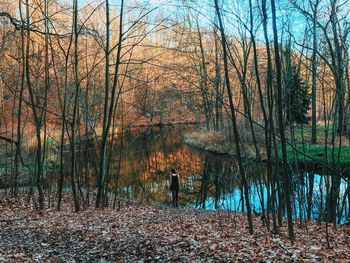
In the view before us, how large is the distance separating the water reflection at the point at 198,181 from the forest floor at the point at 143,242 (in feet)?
7.61

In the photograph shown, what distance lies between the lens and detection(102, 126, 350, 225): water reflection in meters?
13.2

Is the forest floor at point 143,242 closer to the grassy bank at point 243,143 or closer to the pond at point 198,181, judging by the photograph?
the pond at point 198,181

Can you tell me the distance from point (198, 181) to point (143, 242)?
14257 millimetres

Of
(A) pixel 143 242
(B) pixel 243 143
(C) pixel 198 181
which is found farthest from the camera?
(B) pixel 243 143

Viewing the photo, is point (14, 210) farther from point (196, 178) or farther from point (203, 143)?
point (203, 143)

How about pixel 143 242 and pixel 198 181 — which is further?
pixel 198 181

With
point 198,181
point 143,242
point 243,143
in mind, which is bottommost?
point 198,181

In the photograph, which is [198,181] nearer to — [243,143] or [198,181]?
[198,181]

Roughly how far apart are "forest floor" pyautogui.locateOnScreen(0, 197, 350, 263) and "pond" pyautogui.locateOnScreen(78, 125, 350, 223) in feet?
8.40

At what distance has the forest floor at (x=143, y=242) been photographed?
6.44 metres

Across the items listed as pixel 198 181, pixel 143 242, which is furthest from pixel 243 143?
pixel 143 242

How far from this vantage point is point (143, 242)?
7520 mm

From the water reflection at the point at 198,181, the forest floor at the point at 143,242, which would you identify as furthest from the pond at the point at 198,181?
the forest floor at the point at 143,242

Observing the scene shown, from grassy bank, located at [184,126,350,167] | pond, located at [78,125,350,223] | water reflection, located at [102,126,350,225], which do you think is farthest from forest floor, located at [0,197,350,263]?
grassy bank, located at [184,126,350,167]
